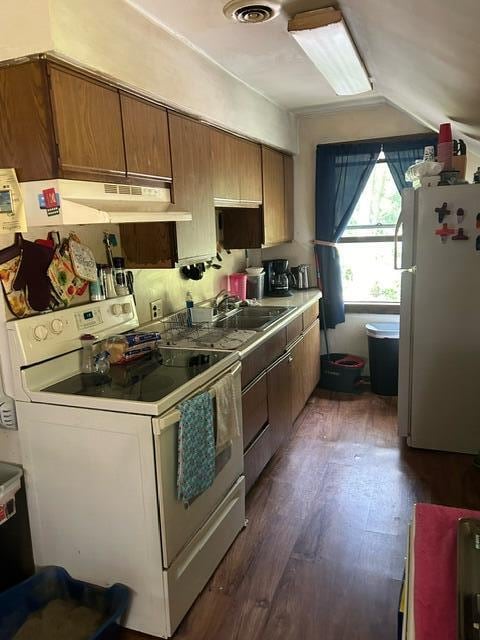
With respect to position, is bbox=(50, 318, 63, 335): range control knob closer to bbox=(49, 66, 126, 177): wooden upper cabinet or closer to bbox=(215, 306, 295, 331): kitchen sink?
bbox=(49, 66, 126, 177): wooden upper cabinet

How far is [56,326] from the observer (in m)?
1.97

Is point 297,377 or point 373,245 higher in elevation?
point 373,245

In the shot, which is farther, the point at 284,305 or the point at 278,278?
the point at 278,278

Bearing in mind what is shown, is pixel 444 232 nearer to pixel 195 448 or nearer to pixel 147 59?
pixel 147 59

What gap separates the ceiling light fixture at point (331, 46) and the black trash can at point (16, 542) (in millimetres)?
2242

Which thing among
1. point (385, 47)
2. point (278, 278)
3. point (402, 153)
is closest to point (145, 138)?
point (385, 47)

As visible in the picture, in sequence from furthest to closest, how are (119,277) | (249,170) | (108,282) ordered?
(249,170) < (119,277) < (108,282)

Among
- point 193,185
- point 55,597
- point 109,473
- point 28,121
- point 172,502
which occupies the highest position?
point 28,121

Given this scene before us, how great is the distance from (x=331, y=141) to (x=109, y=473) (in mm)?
3461

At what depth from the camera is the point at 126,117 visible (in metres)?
2.01

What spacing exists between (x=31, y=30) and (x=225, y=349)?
1.48 metres

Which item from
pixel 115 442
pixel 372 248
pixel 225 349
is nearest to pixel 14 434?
pixel 115 442

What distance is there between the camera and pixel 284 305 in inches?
141

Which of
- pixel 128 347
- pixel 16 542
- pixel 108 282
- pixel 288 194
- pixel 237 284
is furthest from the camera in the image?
pixel 288 194
